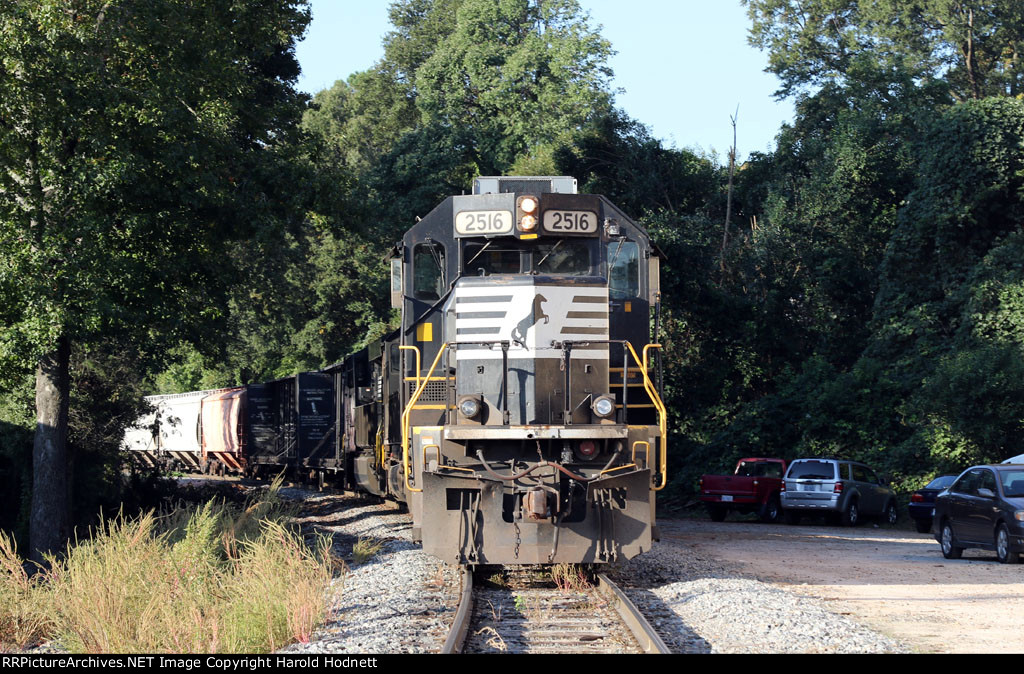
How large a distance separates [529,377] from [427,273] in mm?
2124

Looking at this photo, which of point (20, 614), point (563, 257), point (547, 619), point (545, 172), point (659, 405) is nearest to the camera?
point (547, 619)

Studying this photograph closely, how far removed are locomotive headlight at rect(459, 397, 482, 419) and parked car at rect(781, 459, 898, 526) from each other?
14.6 m

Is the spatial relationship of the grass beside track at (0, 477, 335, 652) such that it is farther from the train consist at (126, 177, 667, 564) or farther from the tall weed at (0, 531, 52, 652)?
the train consist at (126, 177, 667, 564)

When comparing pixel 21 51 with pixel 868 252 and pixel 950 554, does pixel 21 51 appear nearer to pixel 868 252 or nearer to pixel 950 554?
pixel 950 554

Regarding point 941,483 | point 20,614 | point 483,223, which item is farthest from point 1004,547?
point 20,614

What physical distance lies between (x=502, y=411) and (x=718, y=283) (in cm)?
2382

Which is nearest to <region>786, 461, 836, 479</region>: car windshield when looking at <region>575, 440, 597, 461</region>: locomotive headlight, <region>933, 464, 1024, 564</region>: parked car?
<region>933, 464, 1024, 564</region>: parked car

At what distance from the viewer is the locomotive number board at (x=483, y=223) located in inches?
476

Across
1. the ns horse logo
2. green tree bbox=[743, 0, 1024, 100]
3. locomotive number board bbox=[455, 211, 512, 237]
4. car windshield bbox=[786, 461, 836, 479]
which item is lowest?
car windshield bbox=[786, 461, 836, 479]

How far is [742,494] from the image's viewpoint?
25688 mm

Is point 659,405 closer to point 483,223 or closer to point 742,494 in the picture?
point 483,223

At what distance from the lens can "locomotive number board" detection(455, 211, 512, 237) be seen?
12.1 m

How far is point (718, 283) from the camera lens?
1356 inches

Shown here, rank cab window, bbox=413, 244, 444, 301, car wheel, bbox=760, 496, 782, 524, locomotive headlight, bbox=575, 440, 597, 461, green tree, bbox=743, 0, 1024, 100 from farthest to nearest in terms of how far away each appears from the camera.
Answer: green tree, bbox=743, 0, 1024, 100 → car wheel, bbox=760, 496, 782, 524 → cab window, bbox=413, 244, 444, 301 → locomotive headlight, bbox=575, 440, 597, 461
